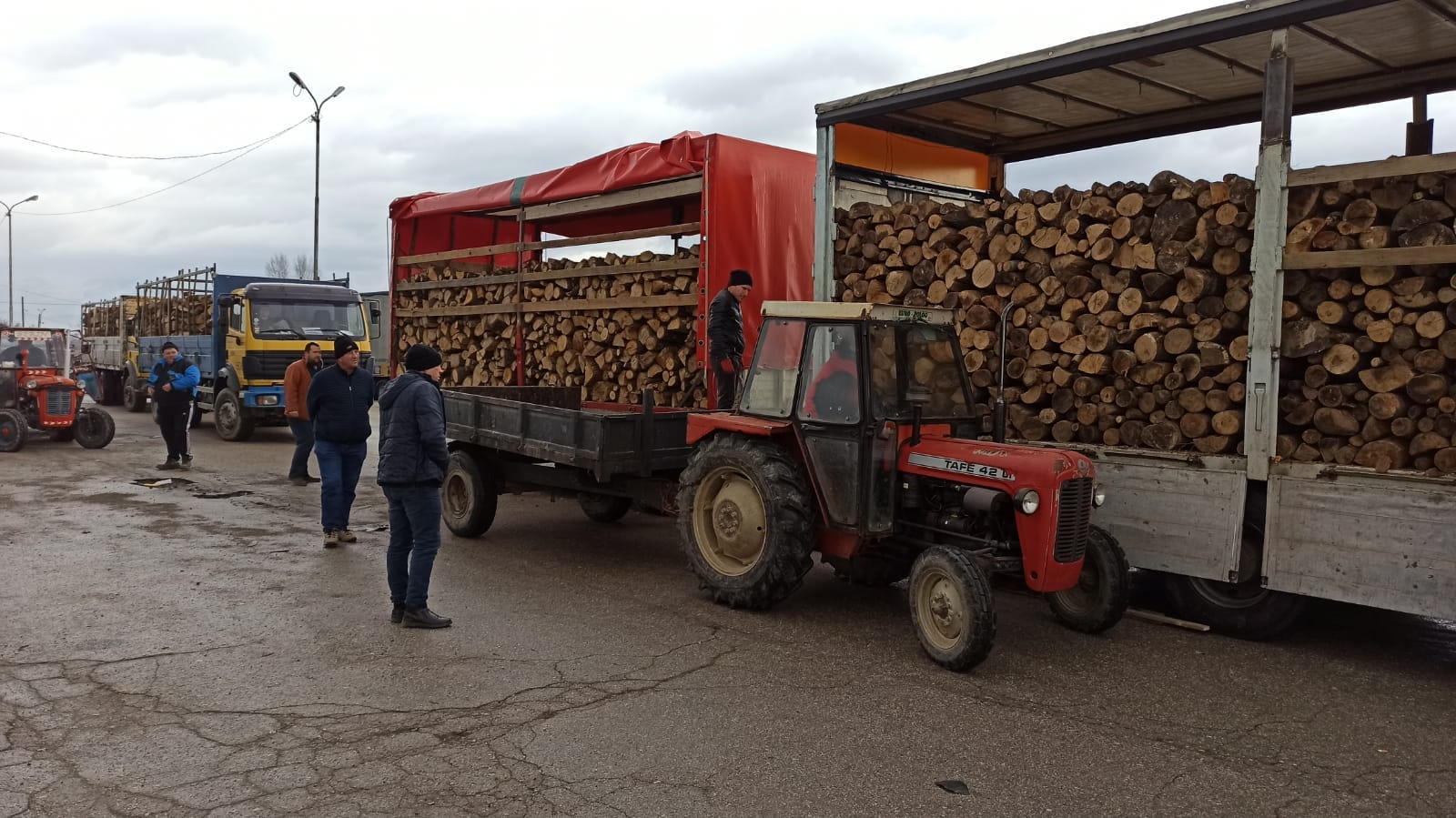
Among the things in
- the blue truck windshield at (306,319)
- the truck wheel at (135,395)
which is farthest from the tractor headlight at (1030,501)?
the truck wheel at (135,395)

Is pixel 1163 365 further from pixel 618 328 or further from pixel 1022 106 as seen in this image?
pixel 618 328

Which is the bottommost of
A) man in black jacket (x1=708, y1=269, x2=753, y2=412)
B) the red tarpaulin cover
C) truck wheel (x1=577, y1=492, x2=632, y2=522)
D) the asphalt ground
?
the asphalt ground

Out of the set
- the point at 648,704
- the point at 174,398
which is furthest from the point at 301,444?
the point at 648,704

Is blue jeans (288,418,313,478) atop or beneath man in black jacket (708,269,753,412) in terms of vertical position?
beneath

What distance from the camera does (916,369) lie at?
6.08 m

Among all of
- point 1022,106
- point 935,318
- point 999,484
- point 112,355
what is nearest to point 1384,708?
point 999,484

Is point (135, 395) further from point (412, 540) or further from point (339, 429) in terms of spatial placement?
point (412, 540)

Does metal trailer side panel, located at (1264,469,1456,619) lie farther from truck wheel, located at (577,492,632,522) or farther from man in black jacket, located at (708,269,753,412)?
truck wheel, located at (577,492,632,522)

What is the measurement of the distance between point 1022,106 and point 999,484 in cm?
408

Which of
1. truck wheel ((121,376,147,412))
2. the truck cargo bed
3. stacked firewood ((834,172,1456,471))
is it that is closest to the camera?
stacked firewood ((834,172,1456,471))

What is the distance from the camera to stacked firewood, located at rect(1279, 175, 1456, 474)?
526cm

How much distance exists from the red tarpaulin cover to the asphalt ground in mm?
2744

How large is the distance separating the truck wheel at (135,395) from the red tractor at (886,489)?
65.9 ft

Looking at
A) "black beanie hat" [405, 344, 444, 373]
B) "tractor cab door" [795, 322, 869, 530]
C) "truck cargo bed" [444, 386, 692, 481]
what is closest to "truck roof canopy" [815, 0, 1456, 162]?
"tractor cab door" [795, 322, 869, 530]
